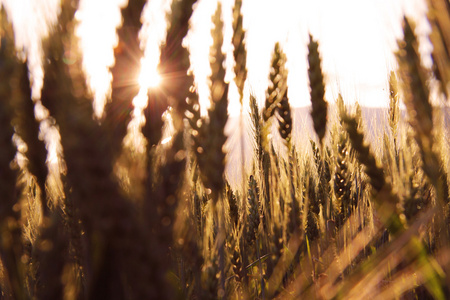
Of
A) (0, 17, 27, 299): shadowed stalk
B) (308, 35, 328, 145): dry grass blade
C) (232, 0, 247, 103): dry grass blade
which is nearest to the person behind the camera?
(0, 17, 27, 299): shadowed stalk

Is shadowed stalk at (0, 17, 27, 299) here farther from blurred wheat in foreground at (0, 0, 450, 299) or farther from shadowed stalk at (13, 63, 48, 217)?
shadowed stalk at (13, 63, 48, 217)

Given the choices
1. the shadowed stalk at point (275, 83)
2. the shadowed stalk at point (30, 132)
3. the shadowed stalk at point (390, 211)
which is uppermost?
the shadowed stalk at point (275, 83)

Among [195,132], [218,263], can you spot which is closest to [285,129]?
[195,132]

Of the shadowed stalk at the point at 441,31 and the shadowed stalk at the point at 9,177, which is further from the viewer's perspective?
the shadowed stalk at the point at 441,31

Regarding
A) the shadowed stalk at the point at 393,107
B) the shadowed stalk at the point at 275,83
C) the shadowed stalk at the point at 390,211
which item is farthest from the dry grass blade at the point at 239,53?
the shadowed stalk at the point at 393,107

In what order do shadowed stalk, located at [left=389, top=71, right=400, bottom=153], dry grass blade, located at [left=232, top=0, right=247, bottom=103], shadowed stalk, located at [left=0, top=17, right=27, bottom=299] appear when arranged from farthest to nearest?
shadowed stalk, located at [left=389, top=71, right=400, bottom=153], dry grass blade, located at [left=232, top=0, right=247, bottom=103], shadowed stalk, located at [left=0, top=17, right=27, bottom=299]

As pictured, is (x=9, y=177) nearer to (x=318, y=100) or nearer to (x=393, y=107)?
(x=318, y=100)

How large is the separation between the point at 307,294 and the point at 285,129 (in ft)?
2.85

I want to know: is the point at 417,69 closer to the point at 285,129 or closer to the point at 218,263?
the point at 218,263

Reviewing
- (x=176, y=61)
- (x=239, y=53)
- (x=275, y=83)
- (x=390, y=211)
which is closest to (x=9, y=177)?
(x=176, y=61)

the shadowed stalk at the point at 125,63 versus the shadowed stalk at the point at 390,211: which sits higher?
the shadowed stalk at the point at 125,63

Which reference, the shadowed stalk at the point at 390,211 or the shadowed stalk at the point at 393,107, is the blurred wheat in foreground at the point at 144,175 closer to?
the shadowed stalk at the point at 390,211

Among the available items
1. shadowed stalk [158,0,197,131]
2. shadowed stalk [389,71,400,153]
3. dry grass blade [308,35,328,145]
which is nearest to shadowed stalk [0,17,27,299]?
shadowed stalk [158,0,197,131]

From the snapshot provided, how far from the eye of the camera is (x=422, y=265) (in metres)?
1.16
